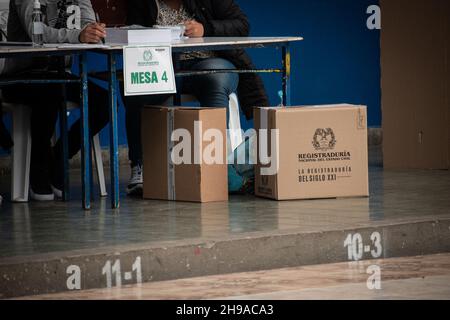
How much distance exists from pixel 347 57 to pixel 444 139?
1.89m

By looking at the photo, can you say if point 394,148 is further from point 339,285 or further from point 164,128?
point 339,285

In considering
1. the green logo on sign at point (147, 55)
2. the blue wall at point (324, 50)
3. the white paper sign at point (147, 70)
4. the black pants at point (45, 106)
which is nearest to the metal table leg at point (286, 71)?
the white paper sign at point (147, 70)

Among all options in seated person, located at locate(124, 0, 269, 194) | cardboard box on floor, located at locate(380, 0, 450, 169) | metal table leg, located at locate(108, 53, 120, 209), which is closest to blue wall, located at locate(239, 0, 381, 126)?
cardboard box on floor, located at locate(380, 0, 450, 169)

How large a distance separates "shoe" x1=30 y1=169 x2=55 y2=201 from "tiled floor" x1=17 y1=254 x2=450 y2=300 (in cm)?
170

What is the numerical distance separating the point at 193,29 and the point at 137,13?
20.7 inches

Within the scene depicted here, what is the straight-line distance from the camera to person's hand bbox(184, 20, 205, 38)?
7082mm

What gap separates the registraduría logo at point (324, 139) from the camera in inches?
258

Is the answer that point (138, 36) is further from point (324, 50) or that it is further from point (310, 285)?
point (324, 50)

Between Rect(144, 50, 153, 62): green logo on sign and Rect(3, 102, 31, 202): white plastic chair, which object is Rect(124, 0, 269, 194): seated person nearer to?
Rect(3, 102, 31, 202): white plastic chair

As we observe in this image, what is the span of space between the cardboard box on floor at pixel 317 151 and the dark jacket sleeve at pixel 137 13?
3.81 ft

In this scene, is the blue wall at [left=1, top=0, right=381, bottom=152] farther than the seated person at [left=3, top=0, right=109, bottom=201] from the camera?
Yes

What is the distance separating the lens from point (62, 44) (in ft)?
20.9

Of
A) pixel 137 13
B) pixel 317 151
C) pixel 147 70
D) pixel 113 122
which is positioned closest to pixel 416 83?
pixel 317 151
